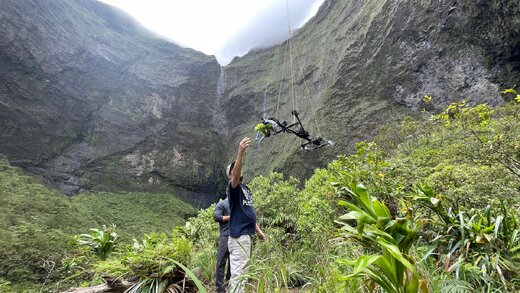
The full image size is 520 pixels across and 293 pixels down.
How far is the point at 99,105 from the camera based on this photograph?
95.0ft

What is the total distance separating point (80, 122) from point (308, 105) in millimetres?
19343

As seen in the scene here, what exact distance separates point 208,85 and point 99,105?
10.9 meters

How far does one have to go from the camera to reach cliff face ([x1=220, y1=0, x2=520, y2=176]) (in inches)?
565

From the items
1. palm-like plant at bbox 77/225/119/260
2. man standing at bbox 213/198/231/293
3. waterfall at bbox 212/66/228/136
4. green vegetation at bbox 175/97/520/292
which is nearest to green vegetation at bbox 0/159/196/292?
palm-like plant at bbox 77/225/119/260

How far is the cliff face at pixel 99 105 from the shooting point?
2377 cm

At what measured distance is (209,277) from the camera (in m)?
5.34

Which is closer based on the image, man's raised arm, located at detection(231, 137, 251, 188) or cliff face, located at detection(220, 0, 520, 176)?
man's raised arm, located at detection(231, 137, 251, 188)

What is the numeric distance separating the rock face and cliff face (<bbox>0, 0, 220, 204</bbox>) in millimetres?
96

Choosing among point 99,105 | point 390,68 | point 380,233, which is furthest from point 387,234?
point 99,105

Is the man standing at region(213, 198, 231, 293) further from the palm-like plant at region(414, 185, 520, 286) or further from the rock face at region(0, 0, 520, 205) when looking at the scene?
the rock face at region(0, 0, 520, 205)

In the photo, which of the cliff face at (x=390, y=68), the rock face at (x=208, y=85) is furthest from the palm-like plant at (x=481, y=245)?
the rock face at (x=208, y=85)

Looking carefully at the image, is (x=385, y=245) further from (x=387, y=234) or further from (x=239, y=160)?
(x=239, y=160)

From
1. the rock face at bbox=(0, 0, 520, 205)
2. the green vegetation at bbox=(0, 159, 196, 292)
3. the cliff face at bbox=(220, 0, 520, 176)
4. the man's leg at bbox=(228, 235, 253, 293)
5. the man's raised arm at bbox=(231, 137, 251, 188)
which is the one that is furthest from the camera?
the rock face at bbox=(0, 0, 520, 205)

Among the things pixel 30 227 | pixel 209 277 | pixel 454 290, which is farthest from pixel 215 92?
pixel 454 290
